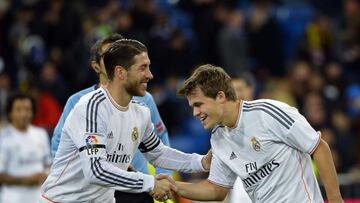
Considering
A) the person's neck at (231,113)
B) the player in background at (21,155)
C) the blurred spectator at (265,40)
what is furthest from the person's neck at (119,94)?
the blurred spectator at (265,40)

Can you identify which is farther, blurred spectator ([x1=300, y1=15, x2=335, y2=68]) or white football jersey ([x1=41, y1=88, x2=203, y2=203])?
blurred spectator ([x1=300, y1=15, x2=335, y2=68])

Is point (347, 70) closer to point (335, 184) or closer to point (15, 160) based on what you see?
point (15, 160)

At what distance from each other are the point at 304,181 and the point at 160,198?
1010 mm

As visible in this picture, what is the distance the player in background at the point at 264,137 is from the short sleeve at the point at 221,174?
0.20m

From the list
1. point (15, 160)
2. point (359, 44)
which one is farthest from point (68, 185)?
point (359, 44)

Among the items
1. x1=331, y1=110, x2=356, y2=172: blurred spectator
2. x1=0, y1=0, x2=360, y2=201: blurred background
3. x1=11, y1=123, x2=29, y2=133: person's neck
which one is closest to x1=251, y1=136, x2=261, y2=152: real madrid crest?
x1=11, y1=123, x2=29, y2=133: person's neck

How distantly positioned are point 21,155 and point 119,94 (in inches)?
155

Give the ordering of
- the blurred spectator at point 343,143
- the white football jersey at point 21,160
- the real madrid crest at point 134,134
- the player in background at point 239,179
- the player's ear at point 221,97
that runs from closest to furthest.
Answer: the player's ear at point 221,97 → the real madrid crest at point 134,134 → the player in background at point 239,179 → the white football jersey at point 21,160 → the blurred spectator at point 343,143

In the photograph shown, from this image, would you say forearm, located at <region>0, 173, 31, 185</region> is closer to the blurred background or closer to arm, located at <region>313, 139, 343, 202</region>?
the blurred background

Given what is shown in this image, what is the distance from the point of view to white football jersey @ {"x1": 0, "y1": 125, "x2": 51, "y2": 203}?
10.9m

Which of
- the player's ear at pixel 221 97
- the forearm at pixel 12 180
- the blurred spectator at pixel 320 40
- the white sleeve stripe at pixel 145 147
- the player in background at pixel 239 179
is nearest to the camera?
the player's ear at pixel 221 97

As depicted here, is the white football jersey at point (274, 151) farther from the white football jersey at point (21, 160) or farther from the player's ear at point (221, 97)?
the white football jersey at point (21, 160)

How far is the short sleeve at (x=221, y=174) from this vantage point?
24.4 feet

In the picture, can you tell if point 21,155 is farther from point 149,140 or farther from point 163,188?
point 163,188
